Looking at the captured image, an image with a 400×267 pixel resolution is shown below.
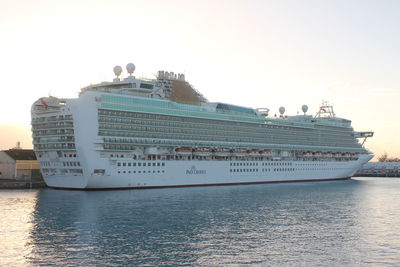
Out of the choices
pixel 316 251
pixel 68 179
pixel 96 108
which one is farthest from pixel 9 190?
pixel 316 251

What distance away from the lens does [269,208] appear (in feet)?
170

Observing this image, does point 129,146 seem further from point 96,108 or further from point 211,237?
point 211,237

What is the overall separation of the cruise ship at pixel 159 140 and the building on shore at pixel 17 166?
18.2 meters

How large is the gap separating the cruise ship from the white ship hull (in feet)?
0.52

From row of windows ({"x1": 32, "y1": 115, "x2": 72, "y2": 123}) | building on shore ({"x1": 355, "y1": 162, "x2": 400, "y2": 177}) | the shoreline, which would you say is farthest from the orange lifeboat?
building on shore ({"x1": 355, "y1": 162, "x2": 400, "y2": 177})

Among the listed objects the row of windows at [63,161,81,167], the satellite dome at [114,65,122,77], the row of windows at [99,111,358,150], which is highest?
the satellite dome at [114,65,122,77]

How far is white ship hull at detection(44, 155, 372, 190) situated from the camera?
66.0m

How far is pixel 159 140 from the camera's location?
73625mm

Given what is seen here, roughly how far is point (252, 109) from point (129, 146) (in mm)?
38284

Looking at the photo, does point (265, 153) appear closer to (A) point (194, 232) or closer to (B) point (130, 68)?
(B) point (130, 68)

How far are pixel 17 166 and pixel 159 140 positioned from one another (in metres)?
31.6

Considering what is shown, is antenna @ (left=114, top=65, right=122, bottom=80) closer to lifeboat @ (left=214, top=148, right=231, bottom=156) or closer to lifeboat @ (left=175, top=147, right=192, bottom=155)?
lifeboat @ (left=175, top=147, right=192, bottom=155)

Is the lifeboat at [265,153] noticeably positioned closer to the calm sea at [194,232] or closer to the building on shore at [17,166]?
the calm sea at [194,232]

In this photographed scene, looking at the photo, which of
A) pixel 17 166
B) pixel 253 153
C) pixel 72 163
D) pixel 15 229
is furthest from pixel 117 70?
pixel 15 229
